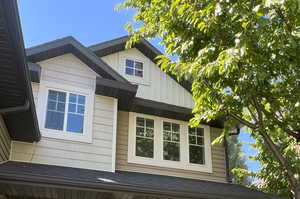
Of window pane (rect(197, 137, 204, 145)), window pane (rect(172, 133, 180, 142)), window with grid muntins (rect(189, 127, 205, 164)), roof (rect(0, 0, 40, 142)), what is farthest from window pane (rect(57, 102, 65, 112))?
window pane (rect(197, 137, 204, 145))

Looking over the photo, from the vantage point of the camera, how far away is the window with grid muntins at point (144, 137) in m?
9.05

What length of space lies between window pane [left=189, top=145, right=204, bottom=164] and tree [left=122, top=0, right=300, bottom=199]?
2650mm

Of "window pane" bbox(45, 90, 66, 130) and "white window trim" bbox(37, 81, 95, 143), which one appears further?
"window pane" bbox(45, 90, 66, 130)

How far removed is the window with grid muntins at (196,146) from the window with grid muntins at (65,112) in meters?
3.11

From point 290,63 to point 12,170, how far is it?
4907 millimetres

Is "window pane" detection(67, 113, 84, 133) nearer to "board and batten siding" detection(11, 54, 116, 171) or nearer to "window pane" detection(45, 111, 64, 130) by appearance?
"window pane" detection(45, 111, 64, 130)

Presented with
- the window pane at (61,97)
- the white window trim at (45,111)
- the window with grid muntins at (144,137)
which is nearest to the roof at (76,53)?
the white window trim at (45,111)

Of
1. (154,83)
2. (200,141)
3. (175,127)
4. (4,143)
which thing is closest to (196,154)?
(200,141)

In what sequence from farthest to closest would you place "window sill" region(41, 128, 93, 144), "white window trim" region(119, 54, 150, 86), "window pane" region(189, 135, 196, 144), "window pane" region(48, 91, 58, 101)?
"white window trim" region(119, 54, 150, 86)
"window pane" region(189, 135, 196, 144)
"window pane" region(48, 91, 58, 101)
"window sill" region(41, 128, 93, 144)

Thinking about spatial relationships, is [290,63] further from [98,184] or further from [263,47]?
[98,184]

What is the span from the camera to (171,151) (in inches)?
368

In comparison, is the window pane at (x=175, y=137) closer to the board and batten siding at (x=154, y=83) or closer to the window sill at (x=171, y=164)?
the window sill at (x=171, y=164)

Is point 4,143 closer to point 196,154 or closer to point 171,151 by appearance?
point 171,151

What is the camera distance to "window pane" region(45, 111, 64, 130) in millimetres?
7904
